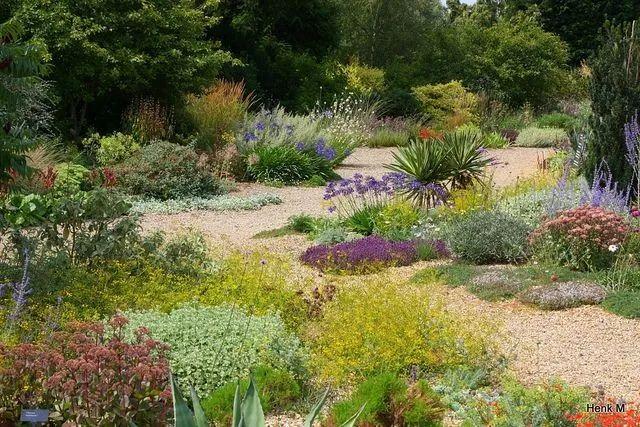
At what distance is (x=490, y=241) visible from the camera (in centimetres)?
873

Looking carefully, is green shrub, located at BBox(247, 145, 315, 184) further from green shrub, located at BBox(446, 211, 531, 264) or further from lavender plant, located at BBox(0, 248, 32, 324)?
lavender plant, located at BBox(0, 248, 32, 324)

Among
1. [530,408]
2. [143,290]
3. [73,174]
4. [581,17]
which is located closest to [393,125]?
[73,174]

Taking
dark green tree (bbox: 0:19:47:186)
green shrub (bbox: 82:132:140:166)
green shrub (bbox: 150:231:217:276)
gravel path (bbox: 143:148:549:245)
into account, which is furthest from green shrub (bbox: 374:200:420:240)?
green shrub (bbox: 82:132:140:166)

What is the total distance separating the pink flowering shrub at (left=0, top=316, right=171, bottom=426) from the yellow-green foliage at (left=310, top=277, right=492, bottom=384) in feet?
4.55

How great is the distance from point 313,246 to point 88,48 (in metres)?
8.39

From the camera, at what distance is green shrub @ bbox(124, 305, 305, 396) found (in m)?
4.83

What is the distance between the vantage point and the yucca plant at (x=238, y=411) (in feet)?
9.99

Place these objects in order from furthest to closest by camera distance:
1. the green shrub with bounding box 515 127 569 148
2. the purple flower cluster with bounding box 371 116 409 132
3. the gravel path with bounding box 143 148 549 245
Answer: the purple flower cluster with bounding box 371 116 409 132
the green shrub with bounding box 515 127 569 148
the gravel path with bounding box 143 148 549 245

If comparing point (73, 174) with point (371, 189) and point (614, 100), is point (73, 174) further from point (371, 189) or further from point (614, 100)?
point (614, 100)

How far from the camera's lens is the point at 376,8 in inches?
1470

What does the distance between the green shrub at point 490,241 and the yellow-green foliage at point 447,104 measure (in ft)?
58.9

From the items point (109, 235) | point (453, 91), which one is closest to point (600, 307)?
point (109, 235)

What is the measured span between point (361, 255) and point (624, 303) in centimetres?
276

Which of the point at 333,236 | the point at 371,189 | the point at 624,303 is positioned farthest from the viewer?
the point at 371,189
